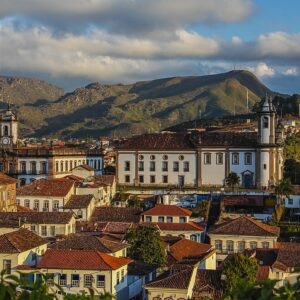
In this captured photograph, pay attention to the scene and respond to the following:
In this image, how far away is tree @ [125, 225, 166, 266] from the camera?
39.5m

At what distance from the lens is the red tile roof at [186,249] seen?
42812 mm

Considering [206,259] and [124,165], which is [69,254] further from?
[124,165]

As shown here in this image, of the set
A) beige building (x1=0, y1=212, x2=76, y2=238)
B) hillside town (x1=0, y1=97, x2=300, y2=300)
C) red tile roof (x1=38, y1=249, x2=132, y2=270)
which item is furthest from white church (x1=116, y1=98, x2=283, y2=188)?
red tile roof (x1=38, y1=249, x2=132, y2=270)

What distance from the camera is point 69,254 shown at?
114ft

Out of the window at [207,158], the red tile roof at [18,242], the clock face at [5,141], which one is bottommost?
the red tile roof at [18,242]

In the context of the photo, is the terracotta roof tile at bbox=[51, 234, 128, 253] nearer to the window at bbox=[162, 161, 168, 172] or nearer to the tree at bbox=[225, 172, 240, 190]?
the tree at bbox=[225, 172, 240, 190]

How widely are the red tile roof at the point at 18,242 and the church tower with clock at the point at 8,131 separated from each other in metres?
40.0

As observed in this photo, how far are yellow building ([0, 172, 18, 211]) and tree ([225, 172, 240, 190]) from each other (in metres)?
23.6

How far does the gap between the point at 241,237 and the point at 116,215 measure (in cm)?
1164

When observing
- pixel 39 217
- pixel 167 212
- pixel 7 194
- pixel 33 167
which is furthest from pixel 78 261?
pixel 33 167

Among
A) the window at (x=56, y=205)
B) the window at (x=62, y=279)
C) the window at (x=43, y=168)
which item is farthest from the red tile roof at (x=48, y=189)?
the window at (x=62, y=279)

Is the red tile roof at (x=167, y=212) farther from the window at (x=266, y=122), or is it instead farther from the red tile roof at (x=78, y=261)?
the window at (x=266, y=122)

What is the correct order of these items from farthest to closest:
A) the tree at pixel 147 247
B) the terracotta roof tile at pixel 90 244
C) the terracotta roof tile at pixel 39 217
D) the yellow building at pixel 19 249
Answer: the terracotta roof tile at pixel 39 217 < the tree at pixel 147 247 < the terracotta roof tile at pixel 90 244 < the yellow building at pixel 19 249

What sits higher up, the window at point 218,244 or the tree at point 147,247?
the tree at point 147,247
